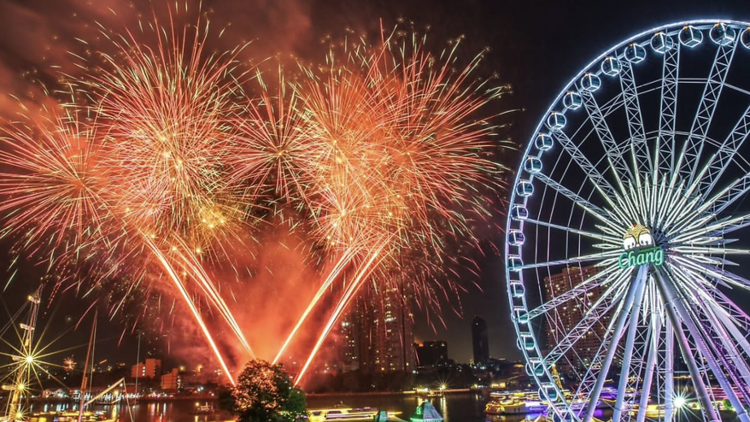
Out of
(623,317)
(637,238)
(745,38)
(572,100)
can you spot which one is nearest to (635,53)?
(572,100)

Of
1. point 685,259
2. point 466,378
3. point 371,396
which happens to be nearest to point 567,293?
point 685,259

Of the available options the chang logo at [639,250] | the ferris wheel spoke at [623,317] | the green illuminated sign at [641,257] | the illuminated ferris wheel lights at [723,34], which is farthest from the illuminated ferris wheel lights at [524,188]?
the illuminated ferris wheel lights at [723,34]

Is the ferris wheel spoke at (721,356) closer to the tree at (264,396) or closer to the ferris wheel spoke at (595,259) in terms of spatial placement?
the ferris wheel spoke at (595,259)

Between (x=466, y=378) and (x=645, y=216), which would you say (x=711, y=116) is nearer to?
(x=645, y=216)

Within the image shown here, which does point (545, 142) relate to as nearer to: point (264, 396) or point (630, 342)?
point (630, 342)

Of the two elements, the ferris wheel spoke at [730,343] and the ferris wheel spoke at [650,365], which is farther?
the ferris wheel spoke at [650,365]

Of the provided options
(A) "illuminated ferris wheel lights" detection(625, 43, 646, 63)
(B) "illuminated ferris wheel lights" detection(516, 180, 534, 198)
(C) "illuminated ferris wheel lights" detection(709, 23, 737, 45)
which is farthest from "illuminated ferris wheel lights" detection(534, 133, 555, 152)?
(C) "illuminated ferris wheel lights" detection(709, 23, 737, 45)
